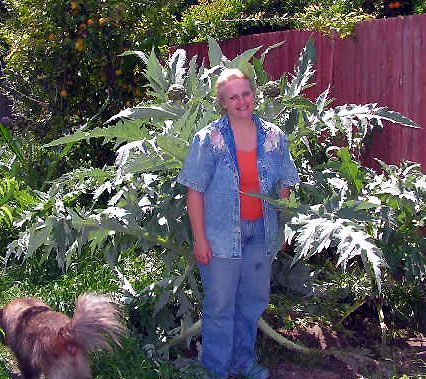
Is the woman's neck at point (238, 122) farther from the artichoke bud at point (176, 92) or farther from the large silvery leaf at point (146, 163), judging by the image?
the artichoke bud at point (176, 92)

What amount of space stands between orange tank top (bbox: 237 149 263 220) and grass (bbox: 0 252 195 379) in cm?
103

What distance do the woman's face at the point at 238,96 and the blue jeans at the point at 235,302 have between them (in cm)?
60

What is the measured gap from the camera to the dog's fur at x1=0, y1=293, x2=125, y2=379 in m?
3.95

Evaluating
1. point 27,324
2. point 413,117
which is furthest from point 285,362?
point 413,117

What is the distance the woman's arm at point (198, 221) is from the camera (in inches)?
159

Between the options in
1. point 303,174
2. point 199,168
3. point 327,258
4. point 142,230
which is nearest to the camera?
point 199,168

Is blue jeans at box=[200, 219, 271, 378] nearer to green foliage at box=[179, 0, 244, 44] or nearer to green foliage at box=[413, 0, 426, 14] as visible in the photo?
green foliage at box=[413, 0, 426, 14]

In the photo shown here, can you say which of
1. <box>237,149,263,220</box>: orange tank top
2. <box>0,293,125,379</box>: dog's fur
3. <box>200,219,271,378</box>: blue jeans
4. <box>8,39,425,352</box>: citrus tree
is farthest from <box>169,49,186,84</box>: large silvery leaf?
<box>0,293,125,379</box>: dog's fur

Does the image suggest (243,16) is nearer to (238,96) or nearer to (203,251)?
(238,96)

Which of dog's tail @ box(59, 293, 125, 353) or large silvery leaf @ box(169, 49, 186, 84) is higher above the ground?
large silvery leaf @ box(169, 49, 186, 84)

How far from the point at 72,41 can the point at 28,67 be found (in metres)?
0.57

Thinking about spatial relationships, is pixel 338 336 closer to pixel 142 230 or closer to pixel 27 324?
pixel 142 230

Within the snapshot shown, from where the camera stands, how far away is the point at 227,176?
399cm

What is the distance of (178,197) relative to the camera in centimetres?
434
